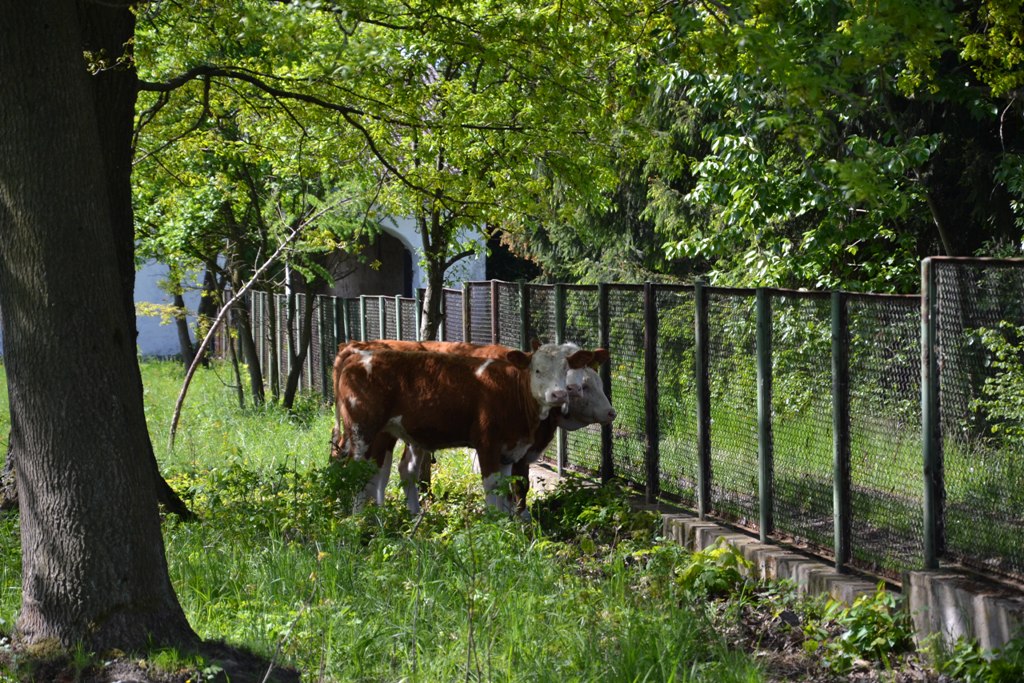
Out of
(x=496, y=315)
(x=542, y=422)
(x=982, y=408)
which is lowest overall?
(x=542, y=422)

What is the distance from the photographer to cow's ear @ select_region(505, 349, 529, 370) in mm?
10695

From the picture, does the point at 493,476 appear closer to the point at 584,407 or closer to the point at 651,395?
the point at 584,407

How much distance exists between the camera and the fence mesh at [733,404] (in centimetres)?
945

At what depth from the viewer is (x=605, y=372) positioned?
1182 cm

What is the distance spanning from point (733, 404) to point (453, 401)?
240 centimetres

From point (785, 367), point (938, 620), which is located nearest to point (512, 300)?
point (785, 367)

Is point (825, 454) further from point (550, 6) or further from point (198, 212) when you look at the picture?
point (198, 212)

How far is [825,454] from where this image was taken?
28.2 ft

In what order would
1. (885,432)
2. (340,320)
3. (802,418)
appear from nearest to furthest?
(885,432) → (802,418) → (340,320)

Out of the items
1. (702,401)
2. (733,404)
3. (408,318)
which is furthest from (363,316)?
(733,404)

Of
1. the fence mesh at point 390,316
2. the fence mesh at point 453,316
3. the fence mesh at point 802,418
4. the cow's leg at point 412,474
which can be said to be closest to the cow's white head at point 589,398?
the cow's leg at point 412,474

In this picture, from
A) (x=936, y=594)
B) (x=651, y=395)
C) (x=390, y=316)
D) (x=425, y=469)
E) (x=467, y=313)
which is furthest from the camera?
(x=390, y=316)

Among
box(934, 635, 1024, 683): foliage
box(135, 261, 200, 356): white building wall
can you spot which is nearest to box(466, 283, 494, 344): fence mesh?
box(934, 635, 1024, 683): foliage

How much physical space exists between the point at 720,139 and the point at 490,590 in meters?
7.54
